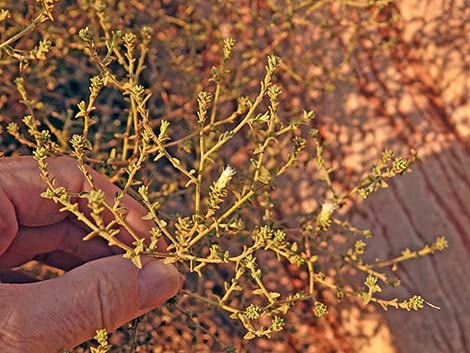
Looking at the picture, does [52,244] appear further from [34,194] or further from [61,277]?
[61,277]

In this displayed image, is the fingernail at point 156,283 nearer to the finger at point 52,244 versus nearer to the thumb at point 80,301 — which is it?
the thumb at point 80,301

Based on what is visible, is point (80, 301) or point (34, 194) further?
point (34, 194)

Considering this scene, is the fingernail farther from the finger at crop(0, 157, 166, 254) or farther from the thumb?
the finger at crop(0, 157, 166, 254)

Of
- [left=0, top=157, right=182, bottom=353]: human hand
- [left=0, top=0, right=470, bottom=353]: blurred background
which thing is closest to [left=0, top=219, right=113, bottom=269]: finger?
[left=0, top=157, right=182, bottom=353]: human hand

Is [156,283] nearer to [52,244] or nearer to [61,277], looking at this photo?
[61,277]

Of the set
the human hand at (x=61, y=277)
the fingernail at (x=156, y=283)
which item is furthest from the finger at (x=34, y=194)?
the fingernail at (x=156, y=283)

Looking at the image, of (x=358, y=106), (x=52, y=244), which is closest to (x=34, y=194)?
(x=52, y=244)

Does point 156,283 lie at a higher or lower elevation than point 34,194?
lower

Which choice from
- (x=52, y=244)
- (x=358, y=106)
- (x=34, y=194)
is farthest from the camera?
(x=358, y=106)

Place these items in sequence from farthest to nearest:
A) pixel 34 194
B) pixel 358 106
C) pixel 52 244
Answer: pixel 358 106 → pixel 52 244 → pixel 34 194
